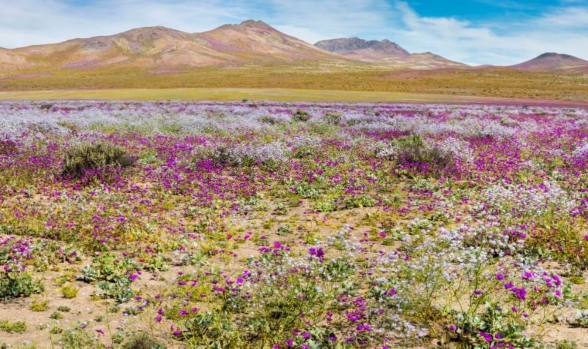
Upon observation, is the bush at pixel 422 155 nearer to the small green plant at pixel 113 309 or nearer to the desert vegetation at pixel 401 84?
the small green plant at pixel 113 309

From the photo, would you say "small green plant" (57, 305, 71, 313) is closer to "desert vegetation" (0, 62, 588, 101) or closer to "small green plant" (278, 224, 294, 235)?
"small green plant" (278, 224, 294, 235)

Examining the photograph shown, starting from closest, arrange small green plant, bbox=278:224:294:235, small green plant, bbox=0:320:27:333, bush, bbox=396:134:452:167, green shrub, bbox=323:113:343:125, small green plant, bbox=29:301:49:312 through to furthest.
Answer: small green plant, bbox=0:320:27:333
small green plant, bbox=29:301:49:312
small green plant, bbox=278:224:294:235
bush, bbox=396:134:452:167
green shrub, bbox=323:113:343:125

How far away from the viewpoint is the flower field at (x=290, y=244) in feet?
18.9

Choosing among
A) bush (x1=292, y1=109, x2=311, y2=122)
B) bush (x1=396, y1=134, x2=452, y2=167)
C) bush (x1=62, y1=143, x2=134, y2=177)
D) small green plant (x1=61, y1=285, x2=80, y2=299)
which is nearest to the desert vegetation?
bush (x1=292, y1=109, x2=311, y2=122)

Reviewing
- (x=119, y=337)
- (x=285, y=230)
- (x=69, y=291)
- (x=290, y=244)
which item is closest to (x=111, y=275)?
(x=69, y=291)

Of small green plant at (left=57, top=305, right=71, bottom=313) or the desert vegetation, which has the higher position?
the desert vegetation

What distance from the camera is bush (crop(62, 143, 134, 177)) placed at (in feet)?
45.6

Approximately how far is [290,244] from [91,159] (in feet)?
28.2

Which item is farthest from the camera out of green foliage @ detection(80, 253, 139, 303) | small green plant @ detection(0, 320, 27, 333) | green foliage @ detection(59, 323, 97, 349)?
green foliage @ detection(80, 253, 139, 303)

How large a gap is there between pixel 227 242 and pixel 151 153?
10.2 metres

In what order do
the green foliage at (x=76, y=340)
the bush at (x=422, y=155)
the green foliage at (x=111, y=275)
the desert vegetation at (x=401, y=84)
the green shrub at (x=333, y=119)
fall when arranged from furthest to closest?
the desert vegetation at (x=401, y=84) → the green shrub at (x=333, y=119) → the bush at (x=422, y=155) → the green foliage at (x=111, y=275) → the green foliage at (x=76, y=340)

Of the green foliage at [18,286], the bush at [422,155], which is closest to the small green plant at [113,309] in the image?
the green foliage at [18,286]

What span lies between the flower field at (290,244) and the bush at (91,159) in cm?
8

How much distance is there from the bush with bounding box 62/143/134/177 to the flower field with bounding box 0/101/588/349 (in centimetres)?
8
